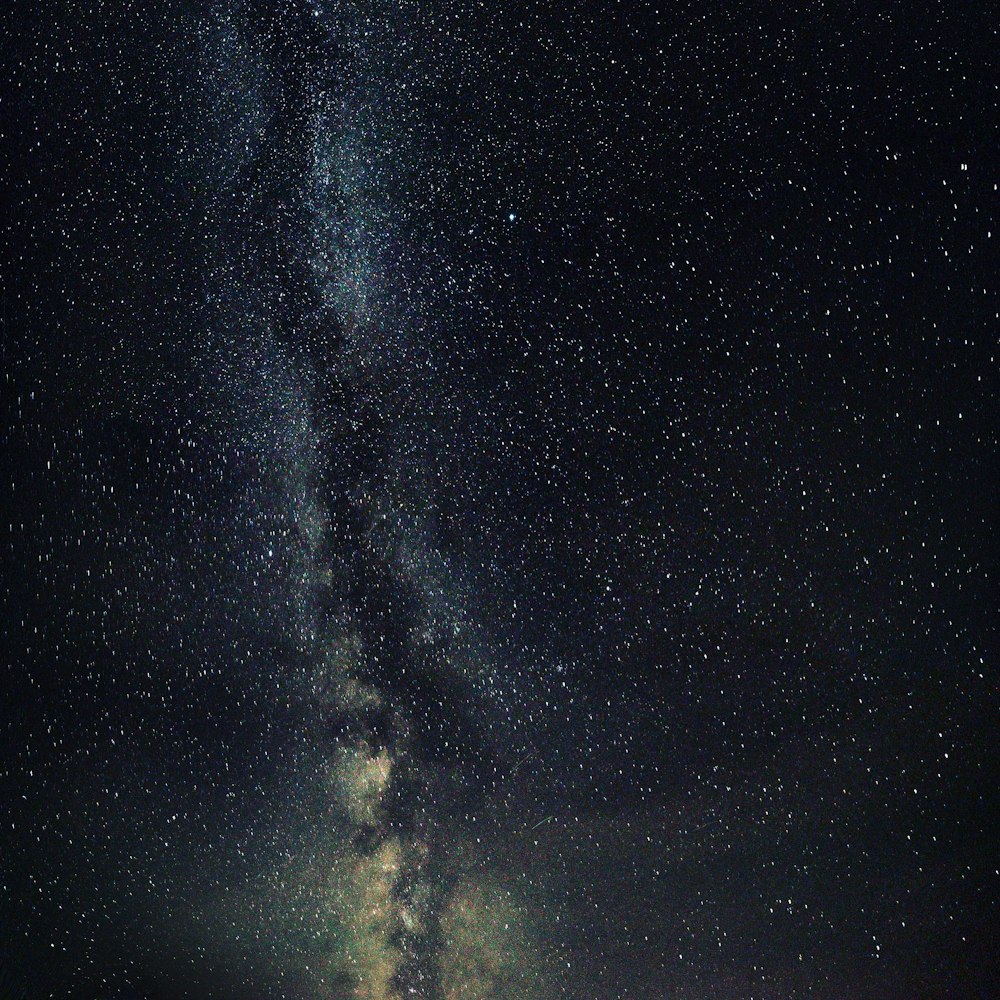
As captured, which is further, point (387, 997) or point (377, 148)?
point (387, 997)

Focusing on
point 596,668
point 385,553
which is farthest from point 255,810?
point 596,668

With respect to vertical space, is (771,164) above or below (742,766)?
above

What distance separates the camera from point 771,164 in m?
1.67

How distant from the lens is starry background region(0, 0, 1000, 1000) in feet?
5.46

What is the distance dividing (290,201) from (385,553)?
2.60 feet

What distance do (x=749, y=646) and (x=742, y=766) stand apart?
249 mm

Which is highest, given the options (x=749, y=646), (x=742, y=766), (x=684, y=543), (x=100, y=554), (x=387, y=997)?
(x=100, y=554)

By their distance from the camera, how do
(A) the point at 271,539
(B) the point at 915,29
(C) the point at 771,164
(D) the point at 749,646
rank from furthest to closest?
(A) the point at 271,539, (D) the point at 749,646, (C) the point at 771,164, (B) the point at 915,29

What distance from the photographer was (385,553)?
196 centimetres

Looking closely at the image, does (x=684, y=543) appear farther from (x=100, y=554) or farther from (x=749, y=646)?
(x=100, y=554)

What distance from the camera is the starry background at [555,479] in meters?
1.67

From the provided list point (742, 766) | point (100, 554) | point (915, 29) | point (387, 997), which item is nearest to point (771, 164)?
point (915, 29)

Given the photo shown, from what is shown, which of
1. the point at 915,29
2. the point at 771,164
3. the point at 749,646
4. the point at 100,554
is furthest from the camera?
the point at 100,554

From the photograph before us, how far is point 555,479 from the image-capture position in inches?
73.7
